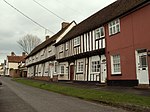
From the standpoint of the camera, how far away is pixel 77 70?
24578mm

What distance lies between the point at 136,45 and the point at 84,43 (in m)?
8.19

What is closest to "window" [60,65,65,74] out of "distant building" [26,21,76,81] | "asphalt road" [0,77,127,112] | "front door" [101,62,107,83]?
"distant building" [26,21,76,81]

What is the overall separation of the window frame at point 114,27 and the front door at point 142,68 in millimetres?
3381

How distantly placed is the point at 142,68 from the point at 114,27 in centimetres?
483

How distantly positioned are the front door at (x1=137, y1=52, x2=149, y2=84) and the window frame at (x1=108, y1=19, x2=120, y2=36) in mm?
3381

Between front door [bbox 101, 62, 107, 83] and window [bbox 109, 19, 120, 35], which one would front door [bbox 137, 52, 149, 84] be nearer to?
window [bbox 109, 19, 120, 35]

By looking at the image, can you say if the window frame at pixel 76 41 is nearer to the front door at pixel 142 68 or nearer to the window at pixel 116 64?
the window at pixel 116 64

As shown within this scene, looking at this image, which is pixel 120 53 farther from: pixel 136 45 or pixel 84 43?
pixel 84 43

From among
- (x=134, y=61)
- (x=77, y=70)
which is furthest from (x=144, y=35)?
(x=77, y=70)

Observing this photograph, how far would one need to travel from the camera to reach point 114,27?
18531 mm

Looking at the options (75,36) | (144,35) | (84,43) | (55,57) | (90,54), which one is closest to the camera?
(144,35)

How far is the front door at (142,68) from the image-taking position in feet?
48.6

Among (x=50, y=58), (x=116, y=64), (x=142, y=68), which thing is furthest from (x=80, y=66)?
(x=50, y=58)

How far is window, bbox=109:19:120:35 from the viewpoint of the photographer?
18.1 m
